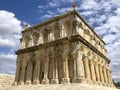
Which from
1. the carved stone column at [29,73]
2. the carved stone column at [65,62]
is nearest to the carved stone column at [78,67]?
the carved stone column at [65,62]

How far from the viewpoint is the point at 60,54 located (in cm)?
1873

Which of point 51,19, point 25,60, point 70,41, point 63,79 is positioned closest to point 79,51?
point 70,41

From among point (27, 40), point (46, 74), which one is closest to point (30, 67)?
point (46, 74)

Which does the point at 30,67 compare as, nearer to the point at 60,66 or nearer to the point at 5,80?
the point at 60,66

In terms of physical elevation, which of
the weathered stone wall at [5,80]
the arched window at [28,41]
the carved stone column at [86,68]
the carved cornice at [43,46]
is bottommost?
the weathered stone wall at [5,80]

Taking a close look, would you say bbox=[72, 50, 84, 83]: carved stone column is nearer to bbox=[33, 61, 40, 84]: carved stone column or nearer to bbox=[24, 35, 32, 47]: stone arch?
bbox=[33, 61, 40, 84]: carved stone column

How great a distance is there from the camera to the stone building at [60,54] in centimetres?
1755

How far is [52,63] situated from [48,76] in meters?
1.69

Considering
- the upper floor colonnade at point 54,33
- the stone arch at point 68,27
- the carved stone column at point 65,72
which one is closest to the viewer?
the carved stone column at point 65,72

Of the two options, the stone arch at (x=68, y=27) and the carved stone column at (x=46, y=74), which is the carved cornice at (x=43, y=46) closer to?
the stone arch at (x=68, y=27)

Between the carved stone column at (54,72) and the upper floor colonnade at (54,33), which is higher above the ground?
the upper floor colonnade at (54,33)

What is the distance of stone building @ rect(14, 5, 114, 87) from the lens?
17547 mm

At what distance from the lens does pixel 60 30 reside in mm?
20219

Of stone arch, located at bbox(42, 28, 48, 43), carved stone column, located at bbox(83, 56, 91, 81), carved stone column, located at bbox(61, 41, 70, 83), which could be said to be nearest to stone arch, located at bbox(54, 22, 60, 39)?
stone arch, located at bbox(42, 28, 48, 43)
